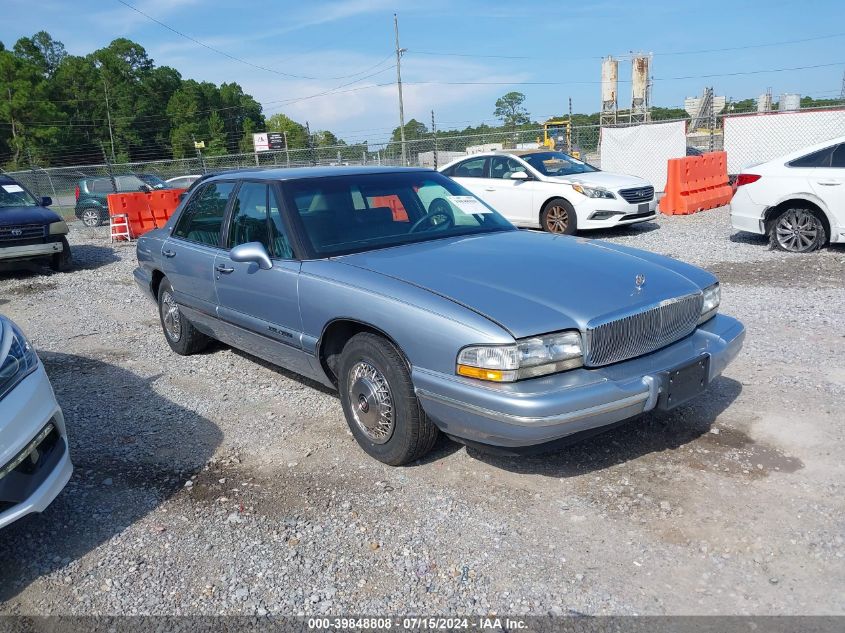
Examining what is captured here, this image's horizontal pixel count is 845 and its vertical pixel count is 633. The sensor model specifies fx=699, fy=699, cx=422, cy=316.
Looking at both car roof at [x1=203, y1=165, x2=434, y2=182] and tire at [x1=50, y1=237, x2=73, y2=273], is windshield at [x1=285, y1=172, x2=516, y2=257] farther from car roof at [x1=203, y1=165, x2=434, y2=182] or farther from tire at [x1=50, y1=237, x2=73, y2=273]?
tire at [x1=50, y1=237, x2=73, y2=273]

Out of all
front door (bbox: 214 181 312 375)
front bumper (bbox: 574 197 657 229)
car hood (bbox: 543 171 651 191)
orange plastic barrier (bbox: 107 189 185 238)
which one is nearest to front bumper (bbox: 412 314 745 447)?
front door (bbox: 214 181 312 375)

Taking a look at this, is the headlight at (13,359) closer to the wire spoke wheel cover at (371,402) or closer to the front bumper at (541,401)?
the wire spoke wheel cover at (371,402)

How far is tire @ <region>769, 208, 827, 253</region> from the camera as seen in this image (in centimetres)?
925

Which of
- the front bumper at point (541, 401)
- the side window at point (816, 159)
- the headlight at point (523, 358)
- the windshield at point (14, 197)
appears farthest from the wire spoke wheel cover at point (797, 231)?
the windshield at point (14, 197)

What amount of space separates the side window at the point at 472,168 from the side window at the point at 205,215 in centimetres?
762

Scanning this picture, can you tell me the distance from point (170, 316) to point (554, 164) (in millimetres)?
8099

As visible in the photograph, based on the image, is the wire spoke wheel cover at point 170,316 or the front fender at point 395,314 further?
the wire spoke wheel cover at point 170,316

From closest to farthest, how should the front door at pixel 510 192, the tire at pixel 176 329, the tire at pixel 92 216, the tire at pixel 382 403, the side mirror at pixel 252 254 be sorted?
1. the tire at pixel 382 403
2. the side mirror at pixel 252 254
3. the tire at pixel 176 329
4. the front door at pixel 510 192
5. the tire at pixel 92 216

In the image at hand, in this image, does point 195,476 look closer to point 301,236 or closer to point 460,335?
point 301,236

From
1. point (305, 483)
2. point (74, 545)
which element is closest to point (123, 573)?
point (74, 545)

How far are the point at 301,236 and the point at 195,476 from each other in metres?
1.56

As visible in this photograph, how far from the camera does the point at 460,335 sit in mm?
A: 3234

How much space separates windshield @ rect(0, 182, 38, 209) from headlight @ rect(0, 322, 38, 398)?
9.27 m

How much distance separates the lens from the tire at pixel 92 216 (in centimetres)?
1980
